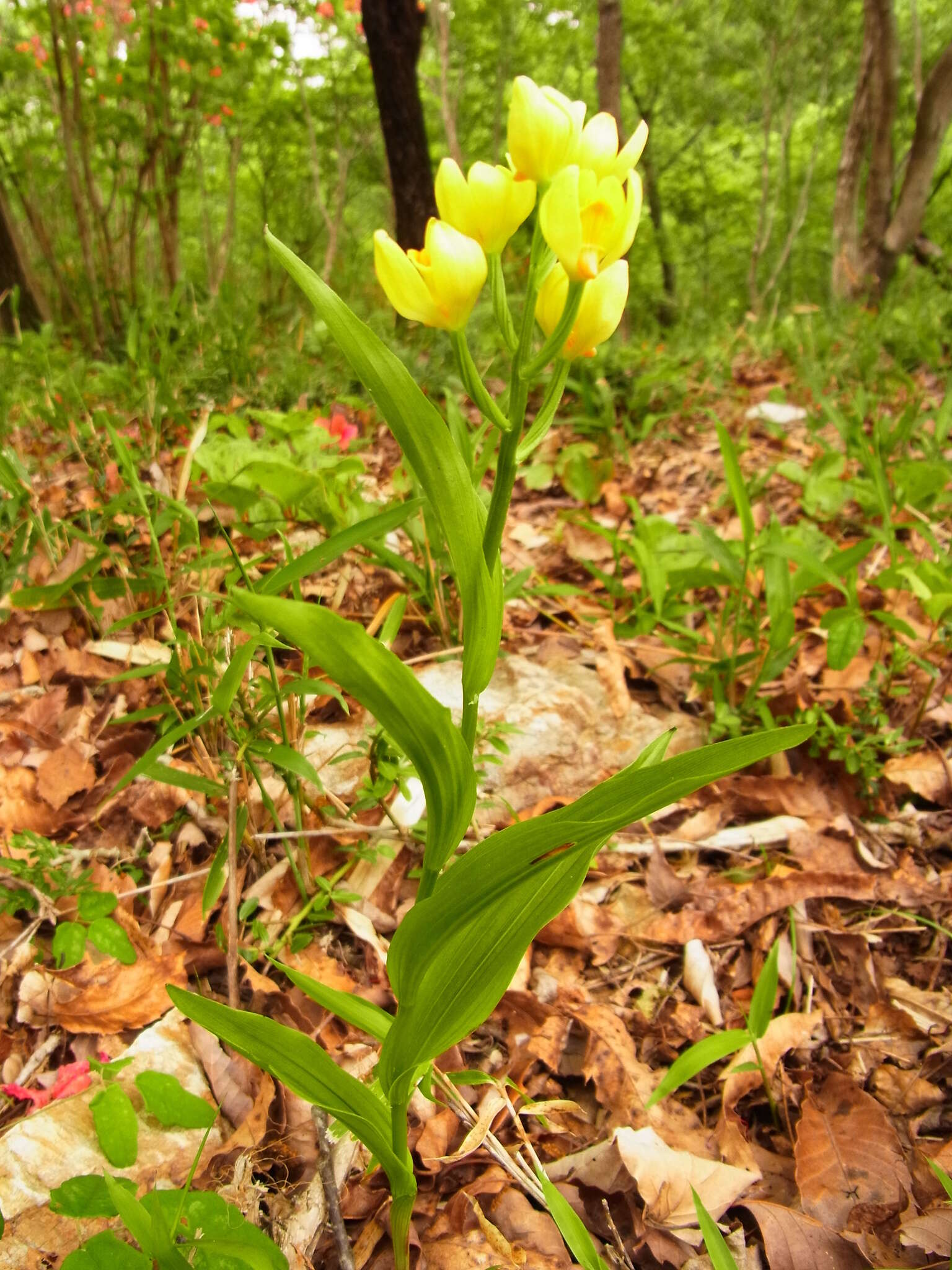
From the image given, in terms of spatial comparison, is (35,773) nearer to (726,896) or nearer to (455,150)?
(726,896)

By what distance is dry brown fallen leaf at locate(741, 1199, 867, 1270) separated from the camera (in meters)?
0.90

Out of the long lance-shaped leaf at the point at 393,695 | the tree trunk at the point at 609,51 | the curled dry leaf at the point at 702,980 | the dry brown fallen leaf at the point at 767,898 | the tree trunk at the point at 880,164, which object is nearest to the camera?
the long lance-shaped leaf at the point at 393,695

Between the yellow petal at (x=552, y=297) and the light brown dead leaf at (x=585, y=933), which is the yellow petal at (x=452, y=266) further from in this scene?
the light brown dead leaf at (x=585, y=933)

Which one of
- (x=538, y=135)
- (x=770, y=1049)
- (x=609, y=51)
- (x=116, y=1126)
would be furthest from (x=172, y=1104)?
(x=609, y=51)

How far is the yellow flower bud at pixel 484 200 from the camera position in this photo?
661 mm

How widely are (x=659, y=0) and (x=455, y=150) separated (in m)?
Result: 9.58

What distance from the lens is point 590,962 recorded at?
1278 millimetres

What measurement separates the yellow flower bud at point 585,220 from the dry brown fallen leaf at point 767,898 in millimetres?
1070

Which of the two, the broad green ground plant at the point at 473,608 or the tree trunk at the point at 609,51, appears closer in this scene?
the broad green ground plant at the point at 473,608

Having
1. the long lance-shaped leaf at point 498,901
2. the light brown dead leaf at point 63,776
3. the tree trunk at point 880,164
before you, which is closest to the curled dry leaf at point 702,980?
the long lance-shaped leaf at point 498,901

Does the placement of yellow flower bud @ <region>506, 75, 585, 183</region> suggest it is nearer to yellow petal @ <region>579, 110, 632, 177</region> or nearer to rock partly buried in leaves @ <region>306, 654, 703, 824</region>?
yellow petal @ <region>579, 110, 632, 177</region>

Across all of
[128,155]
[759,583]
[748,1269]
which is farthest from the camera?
[128,155]

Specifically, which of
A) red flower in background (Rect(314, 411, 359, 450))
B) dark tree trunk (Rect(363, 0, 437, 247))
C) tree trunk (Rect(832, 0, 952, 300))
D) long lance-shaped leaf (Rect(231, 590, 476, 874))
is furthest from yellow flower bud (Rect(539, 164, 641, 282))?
tree trunk (Rect(832, 0, 952, 300))

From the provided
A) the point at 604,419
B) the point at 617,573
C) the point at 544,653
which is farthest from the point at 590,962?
the point at 604,419
